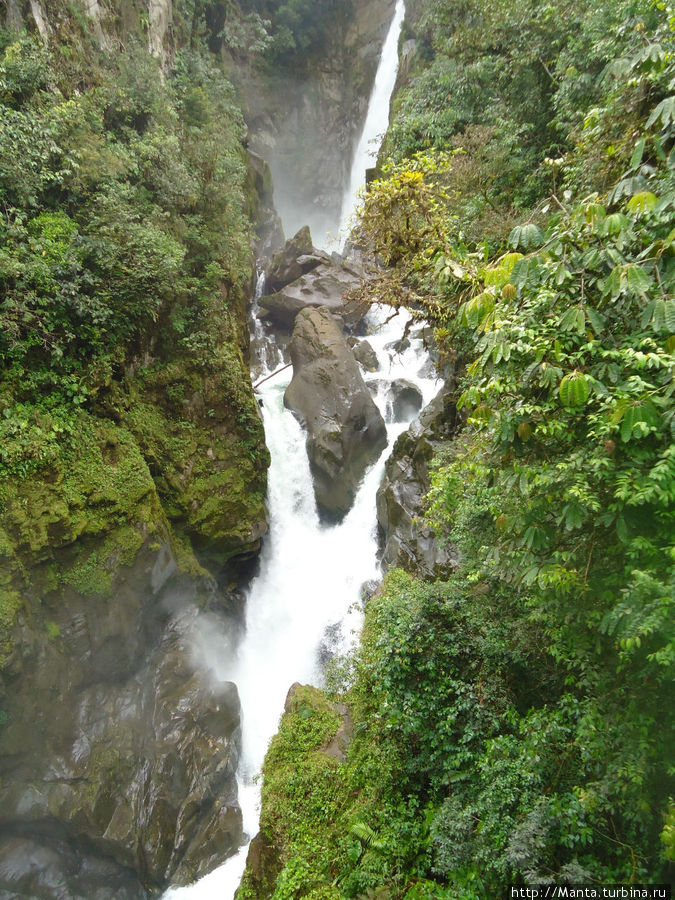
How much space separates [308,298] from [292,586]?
40.6 feet

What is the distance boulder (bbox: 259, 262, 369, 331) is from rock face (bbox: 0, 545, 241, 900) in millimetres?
13046

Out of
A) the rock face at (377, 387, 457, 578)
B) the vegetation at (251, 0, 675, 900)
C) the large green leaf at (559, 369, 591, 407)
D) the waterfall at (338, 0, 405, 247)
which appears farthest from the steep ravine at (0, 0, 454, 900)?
the waterfall at (338, 0, 405, 247)

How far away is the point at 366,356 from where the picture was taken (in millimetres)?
17562

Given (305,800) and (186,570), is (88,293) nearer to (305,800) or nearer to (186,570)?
(186,570)

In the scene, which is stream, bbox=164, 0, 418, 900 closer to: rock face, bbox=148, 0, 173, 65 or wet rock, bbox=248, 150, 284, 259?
rock face, bbox=148, 0, 173, 65

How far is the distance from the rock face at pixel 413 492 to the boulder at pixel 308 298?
894 centimetres

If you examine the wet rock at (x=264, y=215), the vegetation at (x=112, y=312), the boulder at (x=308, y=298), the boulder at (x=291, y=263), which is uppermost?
the wet rock at (x=264, y=215)

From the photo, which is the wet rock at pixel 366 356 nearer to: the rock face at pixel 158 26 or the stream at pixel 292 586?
the stream at pixel 292 586

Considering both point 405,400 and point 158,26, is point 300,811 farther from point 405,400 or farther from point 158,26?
point 158,26

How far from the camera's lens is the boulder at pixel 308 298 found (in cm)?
1889

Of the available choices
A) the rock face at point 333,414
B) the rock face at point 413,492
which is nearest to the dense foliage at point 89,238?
the rock face at point 333,414

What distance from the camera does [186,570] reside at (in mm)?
10031

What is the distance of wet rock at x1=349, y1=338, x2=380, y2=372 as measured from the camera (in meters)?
17.5

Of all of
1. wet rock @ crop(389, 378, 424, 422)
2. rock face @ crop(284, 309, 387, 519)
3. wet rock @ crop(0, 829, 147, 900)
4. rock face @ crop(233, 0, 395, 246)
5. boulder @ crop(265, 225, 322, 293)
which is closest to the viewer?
wet rock @ crop(0, 829, 147, 900)
